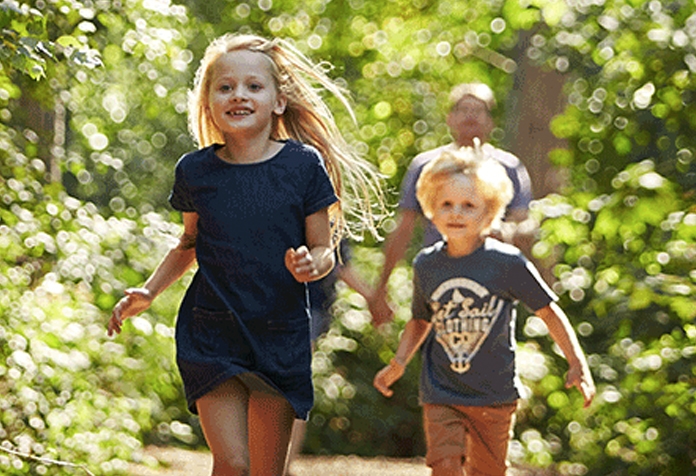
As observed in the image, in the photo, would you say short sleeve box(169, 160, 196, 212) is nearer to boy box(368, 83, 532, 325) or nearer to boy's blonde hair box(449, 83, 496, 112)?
boy box(368, 83, 532, 325)

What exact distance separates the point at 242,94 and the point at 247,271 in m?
0.57

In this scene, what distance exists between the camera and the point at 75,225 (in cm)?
580

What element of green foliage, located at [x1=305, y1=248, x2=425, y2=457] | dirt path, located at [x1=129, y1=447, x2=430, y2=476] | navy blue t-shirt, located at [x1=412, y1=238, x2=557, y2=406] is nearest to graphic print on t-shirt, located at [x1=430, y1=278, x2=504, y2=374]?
navy blue t-shirt, located at [x1=412, y1=238, x2=557, y2=406]

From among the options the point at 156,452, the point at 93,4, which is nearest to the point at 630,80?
the point at 93,4

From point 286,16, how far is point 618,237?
28.9ft

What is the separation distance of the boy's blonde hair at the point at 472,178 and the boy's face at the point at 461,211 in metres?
0.02

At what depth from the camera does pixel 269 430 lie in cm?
418

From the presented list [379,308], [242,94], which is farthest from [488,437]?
[242,94]

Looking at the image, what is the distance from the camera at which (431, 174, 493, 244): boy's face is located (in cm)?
532

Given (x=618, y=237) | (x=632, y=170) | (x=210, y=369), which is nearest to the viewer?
(x=210, y=369)

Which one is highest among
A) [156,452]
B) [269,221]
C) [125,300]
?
[269,221]

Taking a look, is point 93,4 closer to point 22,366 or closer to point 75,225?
point 75,225

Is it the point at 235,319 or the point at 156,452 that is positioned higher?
the point at 235,319

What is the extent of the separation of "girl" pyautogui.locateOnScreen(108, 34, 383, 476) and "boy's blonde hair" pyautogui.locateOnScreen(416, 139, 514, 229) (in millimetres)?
1110
